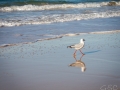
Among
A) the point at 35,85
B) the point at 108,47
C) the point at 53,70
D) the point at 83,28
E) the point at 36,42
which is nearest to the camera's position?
the point at 35,85

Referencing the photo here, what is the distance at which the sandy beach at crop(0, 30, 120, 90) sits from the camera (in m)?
5.92

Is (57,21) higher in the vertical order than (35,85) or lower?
higher

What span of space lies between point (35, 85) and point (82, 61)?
2.44m

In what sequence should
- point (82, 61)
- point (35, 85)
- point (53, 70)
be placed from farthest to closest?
point (82, 61), point (53, 70), point (35, 85)

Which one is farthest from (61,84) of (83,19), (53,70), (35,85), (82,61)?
(83,19)

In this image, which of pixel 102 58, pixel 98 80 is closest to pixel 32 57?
pixel 102 58

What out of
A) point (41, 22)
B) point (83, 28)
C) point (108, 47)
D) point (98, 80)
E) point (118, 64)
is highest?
point (41, 22)

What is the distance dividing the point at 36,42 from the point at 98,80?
4.73 m

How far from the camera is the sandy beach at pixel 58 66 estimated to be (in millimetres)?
5918

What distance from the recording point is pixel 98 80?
6160mm

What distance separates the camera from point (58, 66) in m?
7.36

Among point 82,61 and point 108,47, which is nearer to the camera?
point 82,61

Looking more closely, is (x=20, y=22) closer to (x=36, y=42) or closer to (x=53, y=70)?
(x=36, y=42)

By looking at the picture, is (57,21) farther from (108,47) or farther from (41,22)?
(108,47)
